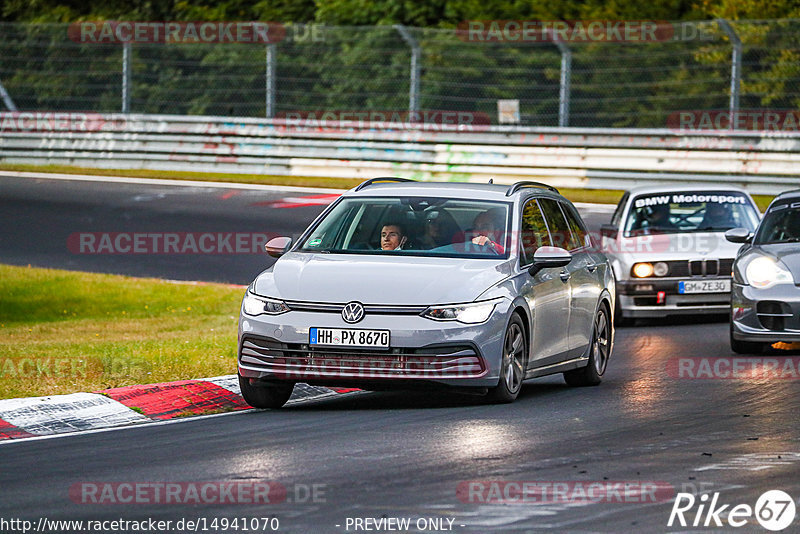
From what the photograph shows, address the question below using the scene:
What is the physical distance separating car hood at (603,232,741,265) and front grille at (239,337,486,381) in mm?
7629

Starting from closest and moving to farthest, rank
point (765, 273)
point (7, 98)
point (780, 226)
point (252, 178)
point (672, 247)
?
point (765, 273) < point (780, 226) < point (672, 247) < point (252, 178) < point (7, 98)

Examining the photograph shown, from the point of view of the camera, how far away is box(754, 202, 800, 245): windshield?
13859mm

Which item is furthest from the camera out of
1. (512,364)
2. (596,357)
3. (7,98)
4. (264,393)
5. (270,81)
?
(7,98)

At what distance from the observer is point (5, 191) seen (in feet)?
91.8

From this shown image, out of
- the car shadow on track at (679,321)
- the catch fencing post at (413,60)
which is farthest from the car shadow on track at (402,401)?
the catch fencing post at (413,60)

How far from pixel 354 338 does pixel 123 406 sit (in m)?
1.59

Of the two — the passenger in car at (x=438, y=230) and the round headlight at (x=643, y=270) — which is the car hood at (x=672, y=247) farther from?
the passenger in car at (x=438, y=230)

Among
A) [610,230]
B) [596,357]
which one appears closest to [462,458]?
[596,357]

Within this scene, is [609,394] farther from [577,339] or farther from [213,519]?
[213,519]

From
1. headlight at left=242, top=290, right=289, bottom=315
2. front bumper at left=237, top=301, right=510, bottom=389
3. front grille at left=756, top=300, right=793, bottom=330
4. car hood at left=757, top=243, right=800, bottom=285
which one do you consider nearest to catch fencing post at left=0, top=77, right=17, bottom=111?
car hood at left=757, top=243, right=800, bottom=285

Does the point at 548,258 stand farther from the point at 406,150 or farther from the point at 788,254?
the point at 406,150

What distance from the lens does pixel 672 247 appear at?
16859 millimetres

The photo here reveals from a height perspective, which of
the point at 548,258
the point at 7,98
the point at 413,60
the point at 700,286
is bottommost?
the point at 700,286

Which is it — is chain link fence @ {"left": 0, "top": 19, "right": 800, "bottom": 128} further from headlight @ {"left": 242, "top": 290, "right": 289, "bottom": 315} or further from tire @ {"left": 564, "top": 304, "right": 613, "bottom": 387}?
headlight @ {"left": 242, "top": 290, "right": 289, "bottom": 315}
